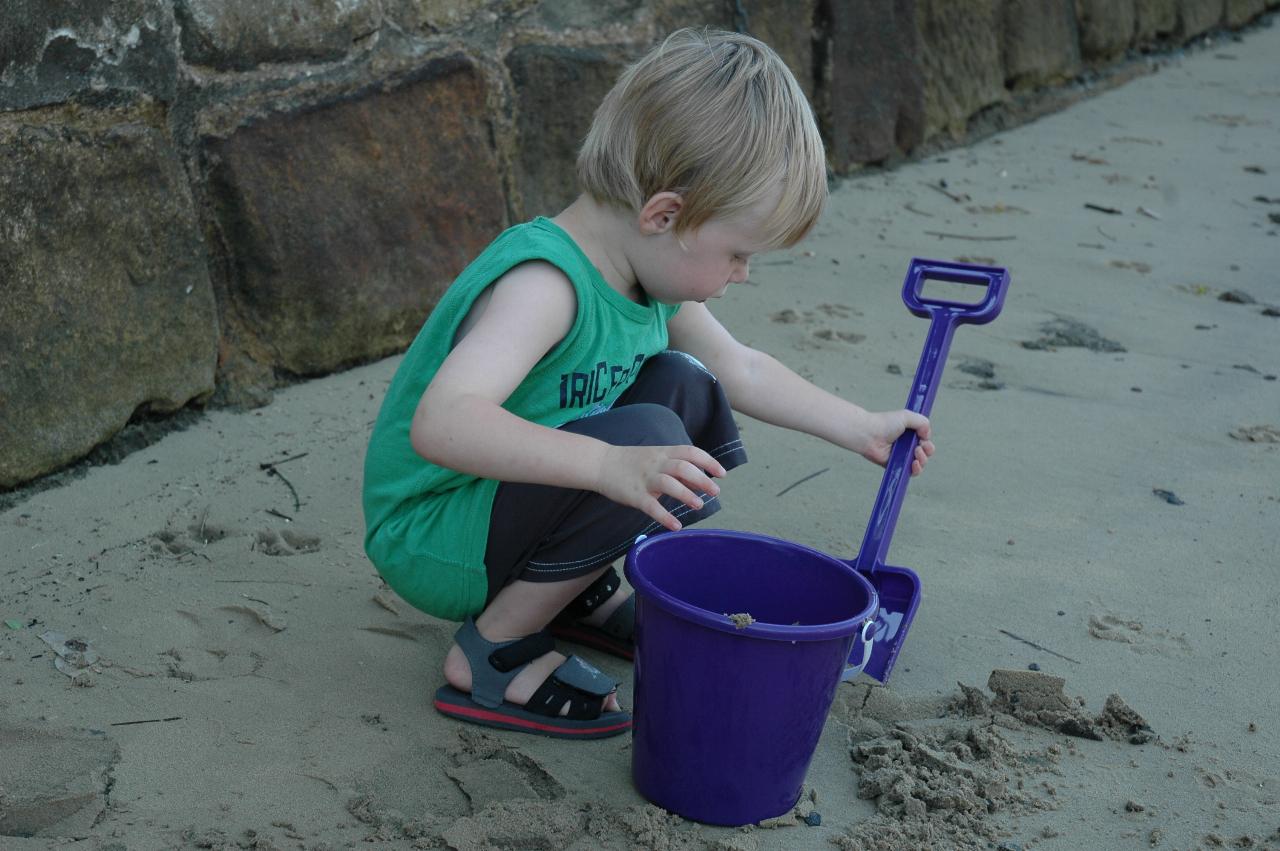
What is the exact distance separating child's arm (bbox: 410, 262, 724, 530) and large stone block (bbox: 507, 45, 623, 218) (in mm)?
1427

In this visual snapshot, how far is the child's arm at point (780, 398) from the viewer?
1.85 metres

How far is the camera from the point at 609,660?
1.90m

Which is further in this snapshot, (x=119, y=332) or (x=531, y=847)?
(x=119, y=332)

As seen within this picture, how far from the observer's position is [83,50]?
2.06 meters

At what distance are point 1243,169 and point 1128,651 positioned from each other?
3.05m

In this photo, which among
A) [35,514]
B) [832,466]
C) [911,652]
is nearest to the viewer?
[911,652]

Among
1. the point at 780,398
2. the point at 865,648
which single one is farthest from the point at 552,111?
the point at 865,648

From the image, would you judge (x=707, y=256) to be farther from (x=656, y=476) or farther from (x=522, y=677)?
(x=522, y=677)

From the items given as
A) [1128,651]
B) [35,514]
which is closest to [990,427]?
[1128,651]

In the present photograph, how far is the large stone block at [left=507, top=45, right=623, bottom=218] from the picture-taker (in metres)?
2.81

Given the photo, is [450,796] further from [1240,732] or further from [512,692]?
[1240,732]

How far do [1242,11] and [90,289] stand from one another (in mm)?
5679

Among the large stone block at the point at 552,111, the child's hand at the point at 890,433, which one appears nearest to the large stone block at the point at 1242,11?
the large stone block at the point at 552,111

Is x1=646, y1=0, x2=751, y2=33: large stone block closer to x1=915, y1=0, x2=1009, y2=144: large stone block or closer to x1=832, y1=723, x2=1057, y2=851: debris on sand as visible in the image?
x1=915, y1=0, x2=1009, y2=144: large stone block
